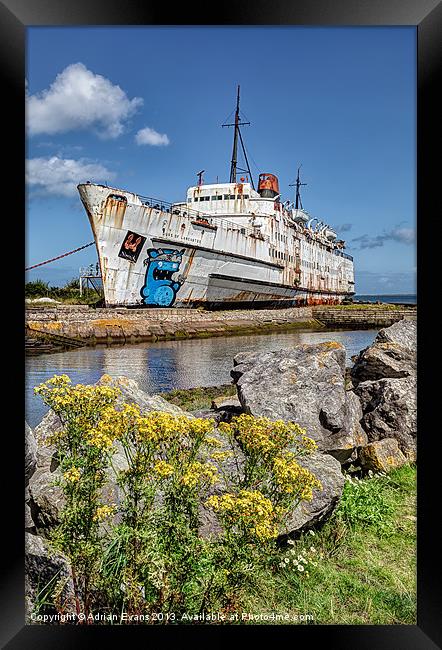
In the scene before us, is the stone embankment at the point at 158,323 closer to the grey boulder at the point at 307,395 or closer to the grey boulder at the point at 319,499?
the grey boulder at the point at 307,395

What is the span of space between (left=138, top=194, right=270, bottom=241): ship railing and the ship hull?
0.4 inches

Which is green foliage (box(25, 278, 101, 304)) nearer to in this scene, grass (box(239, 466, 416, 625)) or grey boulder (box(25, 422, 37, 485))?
grey boulder (box(25, 422, 37, 485))

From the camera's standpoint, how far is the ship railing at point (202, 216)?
11.7 feet

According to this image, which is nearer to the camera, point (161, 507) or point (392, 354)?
point (161, 507)

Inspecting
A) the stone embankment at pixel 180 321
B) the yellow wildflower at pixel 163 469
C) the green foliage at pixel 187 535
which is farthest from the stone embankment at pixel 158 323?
the yellow wildflower at pixel 163 469

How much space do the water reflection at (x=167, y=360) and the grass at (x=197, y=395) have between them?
4 cm

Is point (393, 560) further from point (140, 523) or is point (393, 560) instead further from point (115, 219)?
point (115, 219)

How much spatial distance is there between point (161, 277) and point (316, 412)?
5.43 feet

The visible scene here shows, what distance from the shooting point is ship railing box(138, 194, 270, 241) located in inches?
140

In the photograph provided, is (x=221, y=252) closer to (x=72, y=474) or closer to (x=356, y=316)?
(x=356, y=316)

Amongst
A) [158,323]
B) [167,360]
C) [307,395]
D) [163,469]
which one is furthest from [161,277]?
[163,469]

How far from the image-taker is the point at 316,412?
3.12 metres
